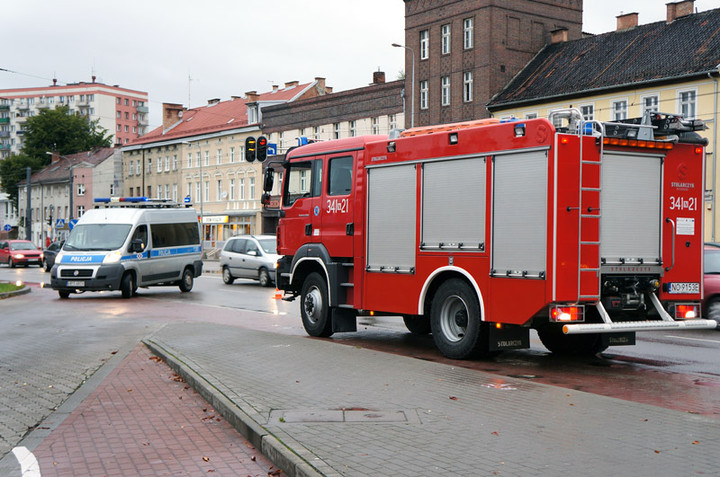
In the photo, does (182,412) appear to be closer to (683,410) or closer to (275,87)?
(683,410)

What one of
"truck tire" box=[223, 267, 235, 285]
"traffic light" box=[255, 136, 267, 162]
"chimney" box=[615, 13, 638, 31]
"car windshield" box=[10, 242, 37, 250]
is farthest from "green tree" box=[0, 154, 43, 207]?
"traffic light" box=[255, 136, 267, 162]

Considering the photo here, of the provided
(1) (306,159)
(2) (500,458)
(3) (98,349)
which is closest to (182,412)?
(2) (500,458)

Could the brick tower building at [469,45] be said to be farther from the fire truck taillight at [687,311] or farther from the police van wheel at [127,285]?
the fire truck taillight at [687,311]

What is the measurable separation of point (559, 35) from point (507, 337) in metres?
44.8

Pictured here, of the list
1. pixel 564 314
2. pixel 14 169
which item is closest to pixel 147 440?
pixel 564 314

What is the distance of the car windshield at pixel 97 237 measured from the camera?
23641 mm

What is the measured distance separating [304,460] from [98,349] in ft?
26.3

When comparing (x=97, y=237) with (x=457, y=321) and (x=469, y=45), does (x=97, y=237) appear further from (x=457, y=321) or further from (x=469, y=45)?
(x=469, y=45)

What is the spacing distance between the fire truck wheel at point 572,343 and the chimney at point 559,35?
42621mm

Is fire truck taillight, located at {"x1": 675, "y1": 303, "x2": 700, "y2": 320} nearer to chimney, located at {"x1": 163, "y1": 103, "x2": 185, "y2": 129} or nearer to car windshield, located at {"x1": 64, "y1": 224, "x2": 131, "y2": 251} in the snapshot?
car windshield, located at {"x1": 64, "y1": 224, "x2": 131, "y2": 251}

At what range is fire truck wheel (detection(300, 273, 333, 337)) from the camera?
1367cm

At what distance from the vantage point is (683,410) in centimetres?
787

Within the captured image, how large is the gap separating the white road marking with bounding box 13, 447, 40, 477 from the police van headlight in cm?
1691

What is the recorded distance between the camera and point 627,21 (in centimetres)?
4825
